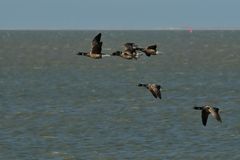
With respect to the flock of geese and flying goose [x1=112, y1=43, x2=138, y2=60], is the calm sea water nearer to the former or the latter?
flying goose [x1=112, y1=43, x2=138, y2=60]

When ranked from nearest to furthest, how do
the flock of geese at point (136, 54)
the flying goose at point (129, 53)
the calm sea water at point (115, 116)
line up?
1. the flock of geese at point (136, 54)
2. the flying goose at point (129, 53)
3. the calm sea water at point (115, 116)

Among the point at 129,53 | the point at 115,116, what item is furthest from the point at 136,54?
the point at 115,116

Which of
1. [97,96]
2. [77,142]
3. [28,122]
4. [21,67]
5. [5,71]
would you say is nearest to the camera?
[77,142]

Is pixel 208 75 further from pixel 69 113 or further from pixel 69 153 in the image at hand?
pixel 69 153

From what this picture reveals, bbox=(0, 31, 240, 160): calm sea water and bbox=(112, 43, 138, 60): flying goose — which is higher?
bbox=(112, 43, 138, 60): flying goose

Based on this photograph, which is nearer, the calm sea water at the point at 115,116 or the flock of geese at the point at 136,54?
the flock of geese at the point at 136,54

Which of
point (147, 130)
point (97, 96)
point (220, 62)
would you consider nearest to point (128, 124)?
point (147, 130)

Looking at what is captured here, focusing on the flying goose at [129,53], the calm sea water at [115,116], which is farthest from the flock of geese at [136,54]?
the calm sea water at [115,116]

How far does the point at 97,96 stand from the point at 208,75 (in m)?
25.9

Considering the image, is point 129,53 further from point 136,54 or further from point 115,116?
point 115,116

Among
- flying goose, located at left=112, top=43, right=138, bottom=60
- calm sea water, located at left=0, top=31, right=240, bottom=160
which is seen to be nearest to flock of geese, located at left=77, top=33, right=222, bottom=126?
flying goose, located at left=112, top=43, right=138, bottom=60

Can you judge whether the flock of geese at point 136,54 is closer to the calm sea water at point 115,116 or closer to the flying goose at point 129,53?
the flying goose at point 129,53

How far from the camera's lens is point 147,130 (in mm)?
56469

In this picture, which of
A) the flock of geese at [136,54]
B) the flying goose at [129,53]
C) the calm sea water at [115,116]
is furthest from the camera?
the calm sea water at [115,116]
